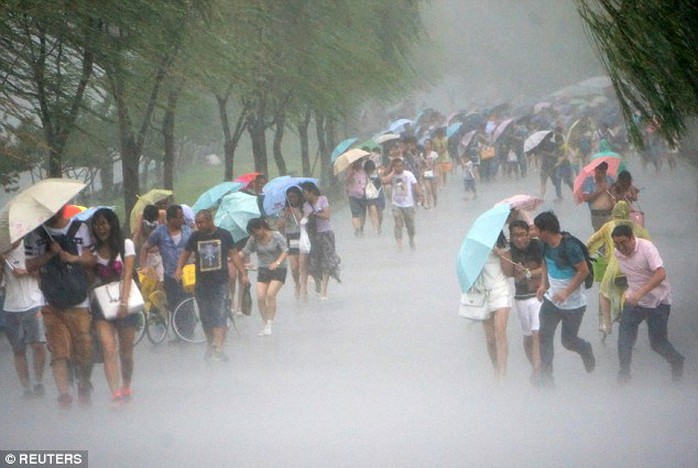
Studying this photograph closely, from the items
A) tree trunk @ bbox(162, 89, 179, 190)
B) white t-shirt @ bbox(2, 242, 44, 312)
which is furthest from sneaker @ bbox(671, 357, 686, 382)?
tree trunk @ bbox(162, 89, 179, 190)

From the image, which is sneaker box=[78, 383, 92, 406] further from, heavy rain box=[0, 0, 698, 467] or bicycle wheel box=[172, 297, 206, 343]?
bicycle wheel box=[172, 297, 206, 343]

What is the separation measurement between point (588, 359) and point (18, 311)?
4.64 meters

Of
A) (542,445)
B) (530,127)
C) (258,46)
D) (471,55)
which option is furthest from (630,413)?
(471,55)

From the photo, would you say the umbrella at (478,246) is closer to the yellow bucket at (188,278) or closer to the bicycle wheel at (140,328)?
the yellow bucket at (188,278)

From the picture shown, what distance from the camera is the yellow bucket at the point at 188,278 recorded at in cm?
1480

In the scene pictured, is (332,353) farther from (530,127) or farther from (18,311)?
(530,127)

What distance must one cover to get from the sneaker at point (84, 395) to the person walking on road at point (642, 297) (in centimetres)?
416

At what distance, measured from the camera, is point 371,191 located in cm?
2556

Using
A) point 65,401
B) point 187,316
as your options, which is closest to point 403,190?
point 187,316

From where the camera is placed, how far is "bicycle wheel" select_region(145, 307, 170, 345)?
15.1 m

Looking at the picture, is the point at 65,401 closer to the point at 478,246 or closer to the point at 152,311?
the point at 478,246

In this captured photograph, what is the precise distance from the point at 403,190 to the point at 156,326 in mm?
8170

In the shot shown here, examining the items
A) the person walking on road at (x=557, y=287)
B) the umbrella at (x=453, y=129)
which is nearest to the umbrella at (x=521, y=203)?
the person walking on road at (x=557, y=287)

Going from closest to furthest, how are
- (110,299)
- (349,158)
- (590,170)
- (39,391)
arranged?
1. (110,299)
2. (39,391)
3. (590,170)
4. (349,158)
